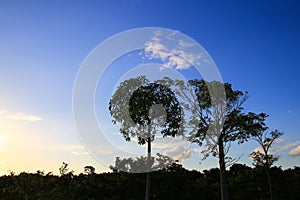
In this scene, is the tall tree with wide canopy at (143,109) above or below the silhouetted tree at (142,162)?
above

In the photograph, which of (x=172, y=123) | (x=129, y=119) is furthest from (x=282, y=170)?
(x=129, y=119)

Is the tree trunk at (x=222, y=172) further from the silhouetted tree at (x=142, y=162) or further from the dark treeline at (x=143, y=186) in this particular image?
the dark treeline at (x=143, y=186)

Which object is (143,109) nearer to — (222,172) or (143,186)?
(222,172)

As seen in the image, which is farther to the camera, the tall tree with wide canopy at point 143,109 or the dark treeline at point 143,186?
the dark treeline at point 143,186

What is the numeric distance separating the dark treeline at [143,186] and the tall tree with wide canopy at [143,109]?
9.77 metres

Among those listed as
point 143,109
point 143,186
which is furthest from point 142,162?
point 143,186

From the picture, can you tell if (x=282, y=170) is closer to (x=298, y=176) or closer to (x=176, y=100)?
(x=298, y=176)

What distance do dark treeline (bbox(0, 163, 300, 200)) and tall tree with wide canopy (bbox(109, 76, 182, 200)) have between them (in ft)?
32.1

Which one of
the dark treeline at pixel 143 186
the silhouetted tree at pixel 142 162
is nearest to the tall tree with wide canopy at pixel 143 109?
the silhouetted tree at pixel 142 162

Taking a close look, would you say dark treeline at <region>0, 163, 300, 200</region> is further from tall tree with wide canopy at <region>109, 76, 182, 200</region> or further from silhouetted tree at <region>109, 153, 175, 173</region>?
tall tree with wide canopy at <region>109, 76, 182, 200</region>

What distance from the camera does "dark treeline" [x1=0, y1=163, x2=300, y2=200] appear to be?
30.9 m

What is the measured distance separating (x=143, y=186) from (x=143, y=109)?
14.7 meters

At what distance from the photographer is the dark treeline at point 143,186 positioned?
30.9 metres

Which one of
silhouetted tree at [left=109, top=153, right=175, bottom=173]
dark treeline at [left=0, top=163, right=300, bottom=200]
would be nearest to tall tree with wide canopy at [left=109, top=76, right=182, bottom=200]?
silhouetted tree at [left=109, top=153, right=175, bottom=173]
